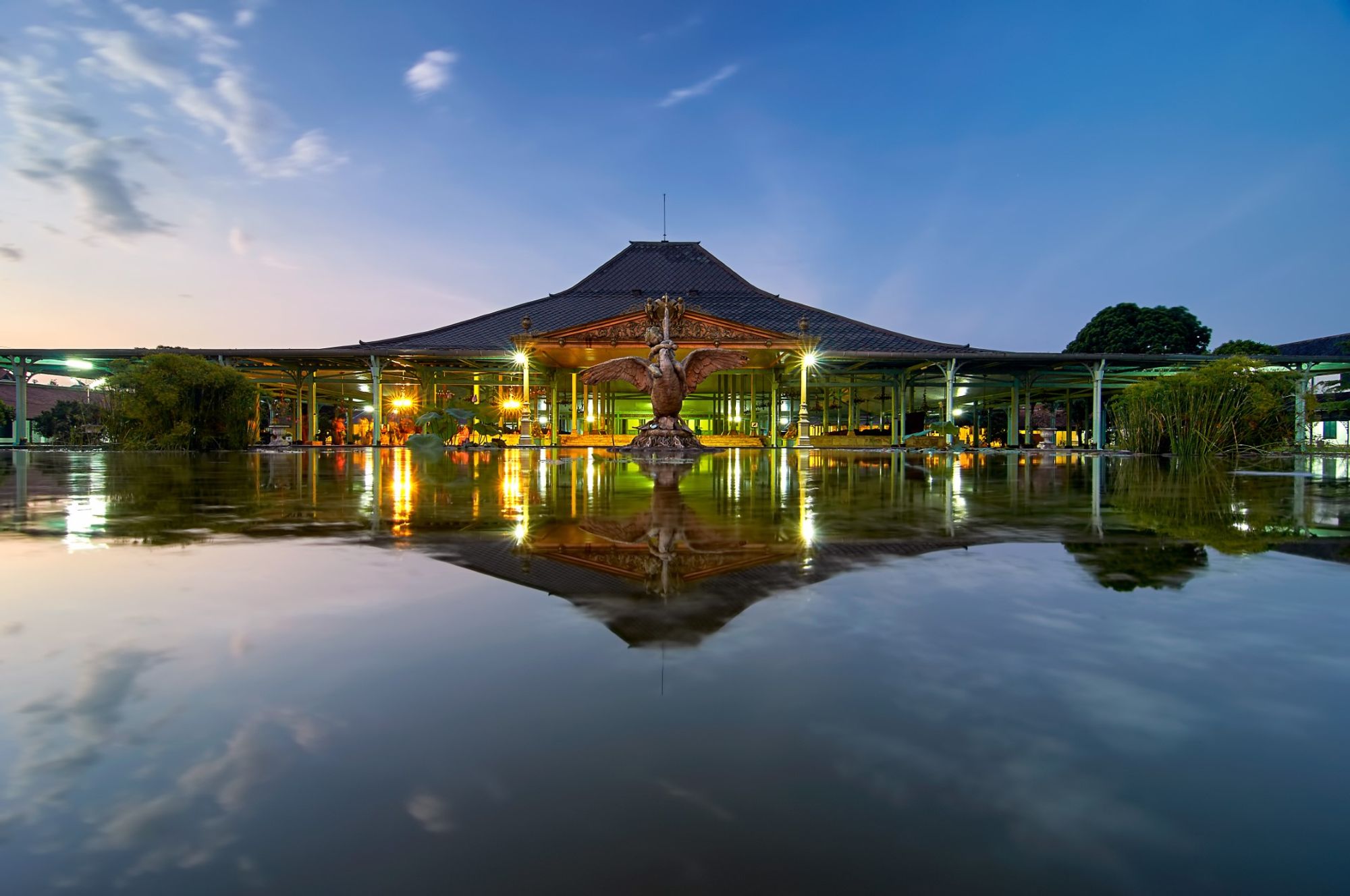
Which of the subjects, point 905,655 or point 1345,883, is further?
point 905,655

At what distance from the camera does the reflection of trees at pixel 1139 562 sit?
375 cm

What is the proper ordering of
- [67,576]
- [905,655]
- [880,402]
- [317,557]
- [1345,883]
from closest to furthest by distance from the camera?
[1345,883] < [905,655] < [67,576] < [317,557] < [880,402]

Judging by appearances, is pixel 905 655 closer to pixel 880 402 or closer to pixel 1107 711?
pixel 1107 711

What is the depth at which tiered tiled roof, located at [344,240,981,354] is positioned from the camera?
33.3 m

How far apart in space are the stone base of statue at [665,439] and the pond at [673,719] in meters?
16.6

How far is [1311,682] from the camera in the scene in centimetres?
227

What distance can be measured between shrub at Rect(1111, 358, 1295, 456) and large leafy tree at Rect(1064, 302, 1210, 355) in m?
51.0

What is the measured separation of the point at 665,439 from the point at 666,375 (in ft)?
6.93

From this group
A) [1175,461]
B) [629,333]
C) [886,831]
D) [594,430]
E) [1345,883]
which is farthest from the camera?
[594,430]

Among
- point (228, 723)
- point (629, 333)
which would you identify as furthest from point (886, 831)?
point (629, 333)

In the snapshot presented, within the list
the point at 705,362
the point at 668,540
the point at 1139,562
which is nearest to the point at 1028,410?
the point at 705,362

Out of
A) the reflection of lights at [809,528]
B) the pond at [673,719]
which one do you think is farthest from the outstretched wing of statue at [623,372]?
the pond at [673,719]

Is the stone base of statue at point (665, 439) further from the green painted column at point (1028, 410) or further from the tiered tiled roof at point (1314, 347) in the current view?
the tiered tiled roof at point (1314, 347)

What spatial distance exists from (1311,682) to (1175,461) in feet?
64.5
